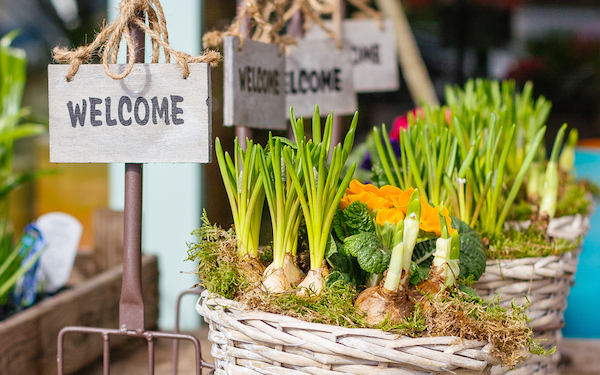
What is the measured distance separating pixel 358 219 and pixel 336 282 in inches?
3.4

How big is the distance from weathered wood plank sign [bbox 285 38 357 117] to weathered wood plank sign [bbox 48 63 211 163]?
498 mm

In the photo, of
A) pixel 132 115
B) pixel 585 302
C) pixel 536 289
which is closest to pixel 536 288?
pixel 536 289

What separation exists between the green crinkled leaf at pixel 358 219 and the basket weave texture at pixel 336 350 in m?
0.15

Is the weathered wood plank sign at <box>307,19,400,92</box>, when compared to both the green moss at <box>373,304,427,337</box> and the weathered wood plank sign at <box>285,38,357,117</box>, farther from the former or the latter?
the green moss at <box>373,304,427,337</box>

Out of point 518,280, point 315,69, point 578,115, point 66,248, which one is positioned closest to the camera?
point 518,280

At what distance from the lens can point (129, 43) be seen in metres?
0.69

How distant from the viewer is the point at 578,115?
8.50ft

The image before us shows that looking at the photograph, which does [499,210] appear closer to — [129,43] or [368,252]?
[368,252]

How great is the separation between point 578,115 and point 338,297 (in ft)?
7.74

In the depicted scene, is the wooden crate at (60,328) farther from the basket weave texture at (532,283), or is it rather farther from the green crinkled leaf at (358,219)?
the basket weave texture at (532,283)

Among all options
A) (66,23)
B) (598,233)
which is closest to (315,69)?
(598,233)

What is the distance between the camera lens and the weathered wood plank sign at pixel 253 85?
0.91 metres

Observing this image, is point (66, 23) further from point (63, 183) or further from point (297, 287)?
point (297, 287)

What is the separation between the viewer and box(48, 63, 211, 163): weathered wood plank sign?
70 cm
